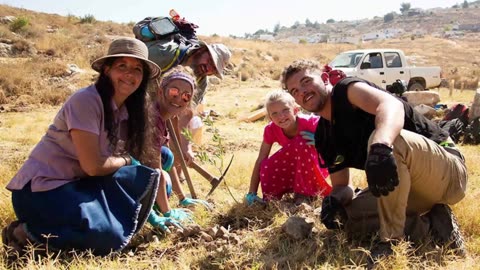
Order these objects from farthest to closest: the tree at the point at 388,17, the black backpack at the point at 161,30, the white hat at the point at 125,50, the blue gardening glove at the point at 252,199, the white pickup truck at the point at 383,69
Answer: the tree at the point at 388,17 → the white pickup truck at the point at 383,69 → the black backpack at the point at 161,30 → the blue gardening glove at the point at 252,199 → the white hat at the point at 125,50

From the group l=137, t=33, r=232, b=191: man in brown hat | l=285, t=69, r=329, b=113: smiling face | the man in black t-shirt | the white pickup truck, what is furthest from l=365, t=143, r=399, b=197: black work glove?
the white pickup truck

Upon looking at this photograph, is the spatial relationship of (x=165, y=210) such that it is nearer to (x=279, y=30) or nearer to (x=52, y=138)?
(x=52, y=138)

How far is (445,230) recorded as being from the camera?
2344 millimetres

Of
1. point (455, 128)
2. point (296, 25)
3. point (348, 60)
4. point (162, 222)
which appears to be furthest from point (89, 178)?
point (296, 25)

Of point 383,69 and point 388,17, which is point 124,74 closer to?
point 383,69

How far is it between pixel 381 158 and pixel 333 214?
2.28 ft

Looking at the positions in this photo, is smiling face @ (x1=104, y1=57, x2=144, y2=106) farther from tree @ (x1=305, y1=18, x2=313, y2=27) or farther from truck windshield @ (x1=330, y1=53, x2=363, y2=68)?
tree @ (x1=305, y1=18, x2=313, y2=27)

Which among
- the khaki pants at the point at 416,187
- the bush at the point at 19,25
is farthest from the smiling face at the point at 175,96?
the bush at the point at 19,25

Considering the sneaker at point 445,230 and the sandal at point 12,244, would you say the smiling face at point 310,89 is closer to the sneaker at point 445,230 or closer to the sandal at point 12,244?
the sneaker at point 445,230

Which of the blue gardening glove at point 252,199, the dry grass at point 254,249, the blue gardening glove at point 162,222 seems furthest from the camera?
the blue gardening glove at point 252,199

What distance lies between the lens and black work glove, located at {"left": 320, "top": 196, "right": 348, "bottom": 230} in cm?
252

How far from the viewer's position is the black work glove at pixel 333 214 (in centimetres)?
252

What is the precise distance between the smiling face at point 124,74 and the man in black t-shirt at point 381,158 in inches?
32.3

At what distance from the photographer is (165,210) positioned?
113 inches
